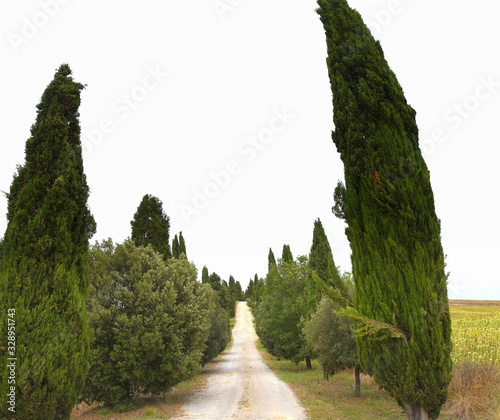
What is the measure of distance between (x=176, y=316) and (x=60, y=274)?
699 cm

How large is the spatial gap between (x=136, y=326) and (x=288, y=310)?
1472 centimetres

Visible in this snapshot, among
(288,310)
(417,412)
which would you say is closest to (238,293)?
(288,310)

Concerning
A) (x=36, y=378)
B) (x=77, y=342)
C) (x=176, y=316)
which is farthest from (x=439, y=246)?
(x=176, y=316)

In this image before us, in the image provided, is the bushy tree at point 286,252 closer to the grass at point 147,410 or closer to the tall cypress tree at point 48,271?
the grass at point 147,410

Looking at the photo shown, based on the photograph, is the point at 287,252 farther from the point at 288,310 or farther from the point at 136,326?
the point at 136,326

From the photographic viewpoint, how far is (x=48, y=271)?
911 centimetres

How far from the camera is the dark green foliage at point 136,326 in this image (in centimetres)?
1412

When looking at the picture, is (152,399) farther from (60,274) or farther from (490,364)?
(490,364)

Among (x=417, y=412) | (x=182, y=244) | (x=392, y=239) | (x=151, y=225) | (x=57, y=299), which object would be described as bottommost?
(x=417, y=412)

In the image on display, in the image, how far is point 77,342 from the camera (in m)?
9.23

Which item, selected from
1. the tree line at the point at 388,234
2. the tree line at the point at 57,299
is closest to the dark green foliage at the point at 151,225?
the tree line at the point at 57,299

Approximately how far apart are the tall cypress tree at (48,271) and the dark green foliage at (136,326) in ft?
16.4

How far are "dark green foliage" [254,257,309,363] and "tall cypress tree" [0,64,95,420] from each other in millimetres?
17805

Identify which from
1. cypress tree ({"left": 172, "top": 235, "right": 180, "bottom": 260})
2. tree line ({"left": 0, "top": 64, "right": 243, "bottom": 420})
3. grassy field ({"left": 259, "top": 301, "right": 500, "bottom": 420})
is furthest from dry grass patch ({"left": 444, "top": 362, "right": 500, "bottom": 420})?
cypress tree ({"left": 172, "top": 235, "right": 180, "bottom": 260})
